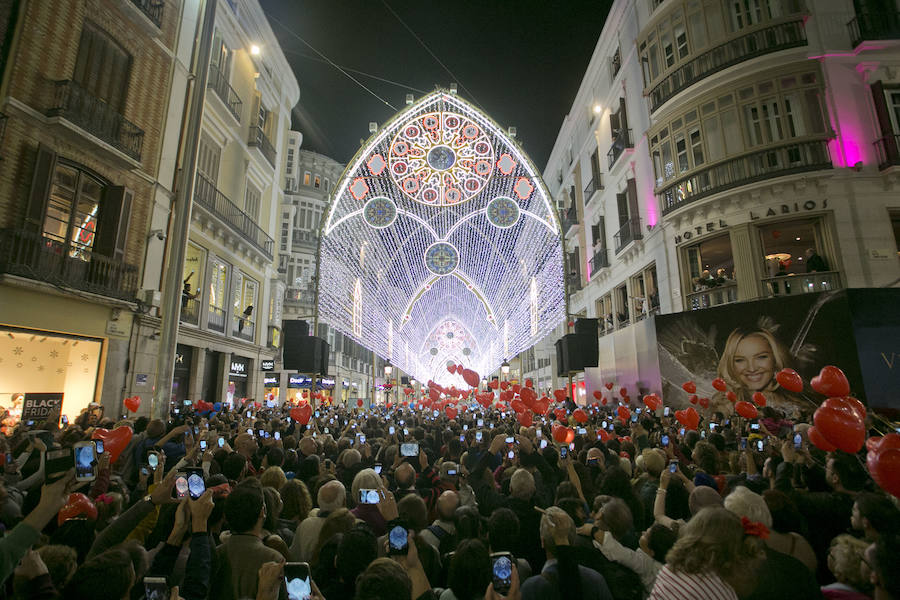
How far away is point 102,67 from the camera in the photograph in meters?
13.1

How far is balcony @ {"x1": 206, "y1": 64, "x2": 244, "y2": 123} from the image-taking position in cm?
1938

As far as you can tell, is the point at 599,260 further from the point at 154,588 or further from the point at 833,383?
the point at 154,588

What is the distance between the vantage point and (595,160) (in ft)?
96.6

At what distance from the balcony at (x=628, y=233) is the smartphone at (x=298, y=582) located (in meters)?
21.9

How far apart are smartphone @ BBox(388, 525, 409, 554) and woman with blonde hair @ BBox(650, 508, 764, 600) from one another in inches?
55.7

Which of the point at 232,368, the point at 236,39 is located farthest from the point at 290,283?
the point at 236,39

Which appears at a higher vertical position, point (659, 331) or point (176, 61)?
point (176, 61)

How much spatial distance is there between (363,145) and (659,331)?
519 inches

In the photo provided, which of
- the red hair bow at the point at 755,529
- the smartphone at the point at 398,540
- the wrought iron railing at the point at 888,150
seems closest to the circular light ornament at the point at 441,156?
the wrought iron railing at the point at 888,150

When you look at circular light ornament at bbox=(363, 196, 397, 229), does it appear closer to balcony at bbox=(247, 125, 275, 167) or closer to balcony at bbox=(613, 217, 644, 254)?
balcony at bbox=(247, 125, 275, 167)

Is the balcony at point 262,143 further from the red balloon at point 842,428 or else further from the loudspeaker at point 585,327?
the red balloon at point 842,428

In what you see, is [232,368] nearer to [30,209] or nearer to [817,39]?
[30,209]

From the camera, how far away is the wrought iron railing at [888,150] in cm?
1507

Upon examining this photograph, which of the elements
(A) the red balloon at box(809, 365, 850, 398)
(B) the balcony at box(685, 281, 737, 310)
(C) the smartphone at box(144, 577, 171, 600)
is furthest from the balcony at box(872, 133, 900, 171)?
(C) the smartphone at box(144, 577, 171, 600)
